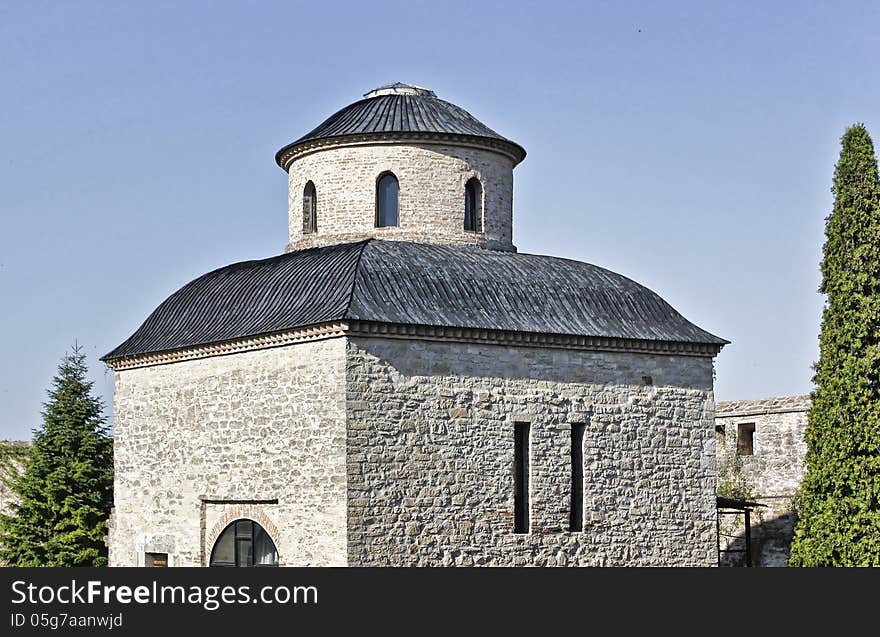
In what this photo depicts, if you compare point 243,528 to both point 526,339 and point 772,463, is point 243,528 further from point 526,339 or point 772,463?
point 772,463

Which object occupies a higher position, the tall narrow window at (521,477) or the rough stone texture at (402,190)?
the rough stone texture at (402,190)

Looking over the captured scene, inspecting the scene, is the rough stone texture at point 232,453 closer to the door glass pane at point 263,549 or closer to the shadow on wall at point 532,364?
the door glass pane at point 263,549

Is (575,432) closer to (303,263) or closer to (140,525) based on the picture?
(303,263)

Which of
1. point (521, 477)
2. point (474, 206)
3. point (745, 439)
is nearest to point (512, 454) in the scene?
point (521, 477)

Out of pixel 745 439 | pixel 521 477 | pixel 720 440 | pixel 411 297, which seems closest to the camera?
pixel 411 297

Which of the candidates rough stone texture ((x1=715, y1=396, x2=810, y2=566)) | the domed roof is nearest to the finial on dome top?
the domed roof

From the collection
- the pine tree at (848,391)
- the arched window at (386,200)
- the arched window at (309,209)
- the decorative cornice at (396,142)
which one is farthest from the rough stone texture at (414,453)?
the decorative cornice at (396,142)

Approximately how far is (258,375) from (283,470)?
5.23ft

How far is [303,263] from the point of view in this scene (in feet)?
72.9

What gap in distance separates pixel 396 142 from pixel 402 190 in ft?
2.78

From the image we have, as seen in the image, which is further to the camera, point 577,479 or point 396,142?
point 396,142

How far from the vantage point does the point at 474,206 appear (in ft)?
81.9

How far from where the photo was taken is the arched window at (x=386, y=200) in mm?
24406

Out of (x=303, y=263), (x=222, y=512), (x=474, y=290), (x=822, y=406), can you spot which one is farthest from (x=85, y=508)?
(x=822, y=406)
